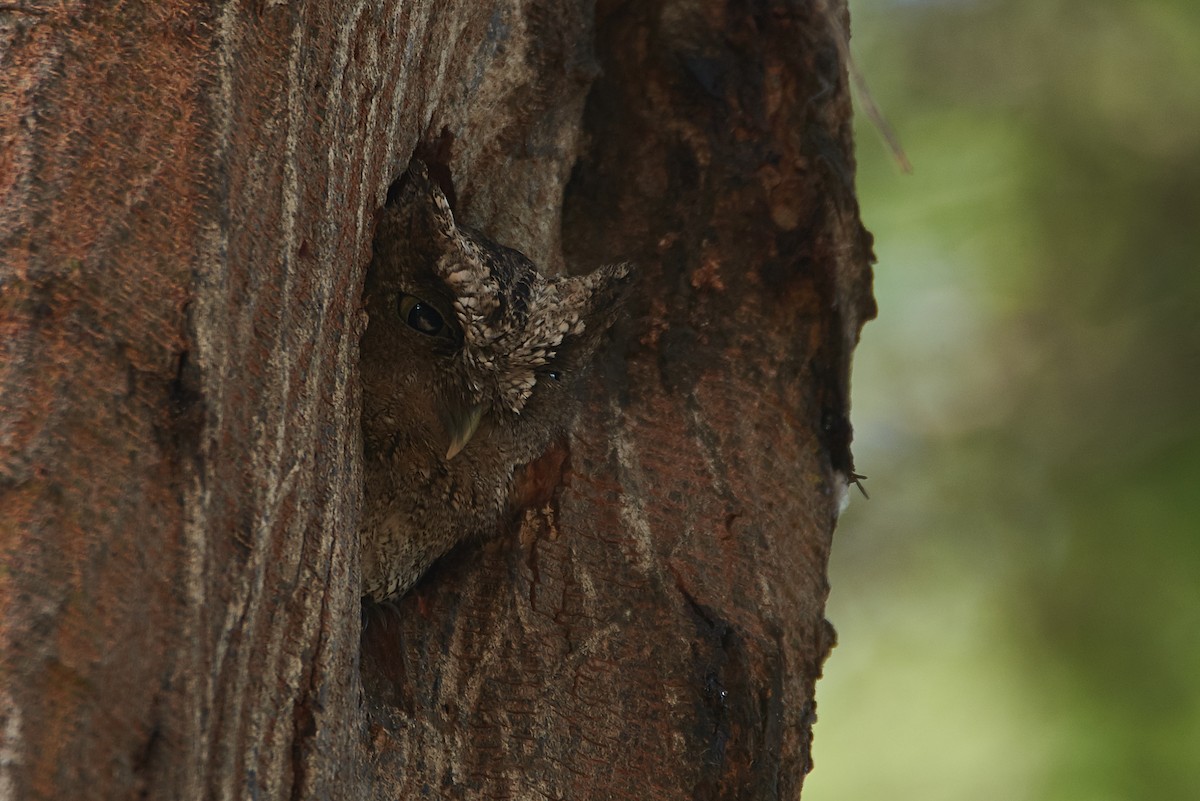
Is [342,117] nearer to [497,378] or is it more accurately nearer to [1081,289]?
[497,378]

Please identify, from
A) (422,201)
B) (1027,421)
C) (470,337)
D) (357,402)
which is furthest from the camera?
(1027,421)

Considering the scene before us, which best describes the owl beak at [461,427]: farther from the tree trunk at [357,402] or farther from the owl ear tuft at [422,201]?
the owl ear tuft at [422,201]

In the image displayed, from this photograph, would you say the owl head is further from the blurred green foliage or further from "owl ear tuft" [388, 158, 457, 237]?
the blurred green foliage

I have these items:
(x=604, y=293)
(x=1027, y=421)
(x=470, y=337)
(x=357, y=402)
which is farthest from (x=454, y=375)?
(x=1027, y=421)

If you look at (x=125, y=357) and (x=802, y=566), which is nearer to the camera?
(x=125, y=357)

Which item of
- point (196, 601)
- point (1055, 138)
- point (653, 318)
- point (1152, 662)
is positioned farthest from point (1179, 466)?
point (196, 601)

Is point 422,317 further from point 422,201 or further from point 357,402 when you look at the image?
point 357,402
